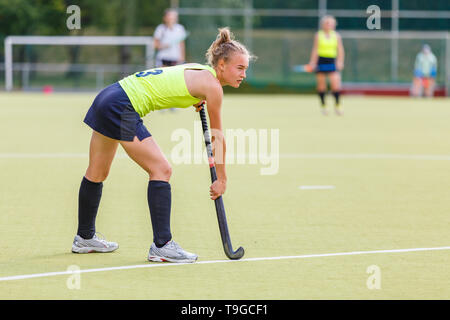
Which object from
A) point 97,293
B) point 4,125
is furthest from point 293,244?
point 4,125

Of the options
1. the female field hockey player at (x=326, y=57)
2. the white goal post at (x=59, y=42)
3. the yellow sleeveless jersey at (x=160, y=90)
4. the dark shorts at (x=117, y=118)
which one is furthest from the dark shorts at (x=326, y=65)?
the white goal post at (x=59, y=42)

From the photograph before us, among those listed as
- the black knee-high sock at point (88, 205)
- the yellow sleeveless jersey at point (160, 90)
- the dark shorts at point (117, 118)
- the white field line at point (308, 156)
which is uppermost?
the yellow sleeveless jersey at point (160, 90)

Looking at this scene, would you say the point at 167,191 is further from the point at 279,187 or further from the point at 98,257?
the point at 279,187

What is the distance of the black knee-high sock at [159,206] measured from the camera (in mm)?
5758

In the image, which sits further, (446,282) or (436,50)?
(436,50)

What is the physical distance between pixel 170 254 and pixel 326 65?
1567cm

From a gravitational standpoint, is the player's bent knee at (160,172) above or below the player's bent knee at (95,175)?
above

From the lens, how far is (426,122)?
1956 cm

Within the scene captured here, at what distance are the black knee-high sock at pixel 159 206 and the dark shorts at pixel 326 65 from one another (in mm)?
15512

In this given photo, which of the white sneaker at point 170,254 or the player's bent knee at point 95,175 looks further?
the player's bent knee at point 95,175

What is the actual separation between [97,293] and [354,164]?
282 inches

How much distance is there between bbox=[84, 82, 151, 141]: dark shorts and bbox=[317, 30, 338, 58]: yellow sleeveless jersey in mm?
15684

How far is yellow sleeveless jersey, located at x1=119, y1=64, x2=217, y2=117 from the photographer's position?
18.6 ft

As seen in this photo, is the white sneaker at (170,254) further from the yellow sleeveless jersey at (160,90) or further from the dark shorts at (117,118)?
the yellow sleeveless jersey at (160,90)
